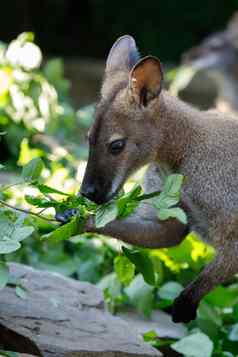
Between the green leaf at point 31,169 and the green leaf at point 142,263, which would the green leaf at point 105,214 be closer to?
the green leaf at point 31,169

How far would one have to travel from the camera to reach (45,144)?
8.61 meters

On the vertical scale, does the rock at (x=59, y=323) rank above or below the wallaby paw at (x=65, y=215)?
below

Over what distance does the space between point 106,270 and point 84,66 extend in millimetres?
9239

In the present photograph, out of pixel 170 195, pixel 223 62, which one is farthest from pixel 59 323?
pixel 223 62

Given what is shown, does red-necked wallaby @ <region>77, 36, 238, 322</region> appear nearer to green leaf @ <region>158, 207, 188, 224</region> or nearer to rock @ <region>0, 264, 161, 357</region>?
Answer: rock @ <region>0, 264, 161, 357</region>

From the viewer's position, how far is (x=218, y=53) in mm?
10664

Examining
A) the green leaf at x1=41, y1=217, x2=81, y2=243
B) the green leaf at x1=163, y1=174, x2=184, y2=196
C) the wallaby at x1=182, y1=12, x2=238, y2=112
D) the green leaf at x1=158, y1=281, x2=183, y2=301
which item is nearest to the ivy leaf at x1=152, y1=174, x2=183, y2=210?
the green leaf at x1=163, y1=174, x2=184, y2=196

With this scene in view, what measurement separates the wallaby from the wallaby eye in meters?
5.66

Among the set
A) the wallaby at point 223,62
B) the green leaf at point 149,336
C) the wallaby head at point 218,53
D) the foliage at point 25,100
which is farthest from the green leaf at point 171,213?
the wallaby head at point 218,53

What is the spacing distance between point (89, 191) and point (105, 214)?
454 mm

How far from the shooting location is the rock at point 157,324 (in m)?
5.69

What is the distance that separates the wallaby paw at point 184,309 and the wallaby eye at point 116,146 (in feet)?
2.81

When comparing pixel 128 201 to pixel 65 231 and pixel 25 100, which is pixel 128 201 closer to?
pixel 65 231

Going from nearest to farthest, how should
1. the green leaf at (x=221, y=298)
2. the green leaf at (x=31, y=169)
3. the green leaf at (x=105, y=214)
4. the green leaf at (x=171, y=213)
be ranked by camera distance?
the green leaf at (x=171, y=213) < the green leaf at (x=105, y=214) < the green leaf at (x=31, y=169) < the green leaf at (x=221, y=298)
